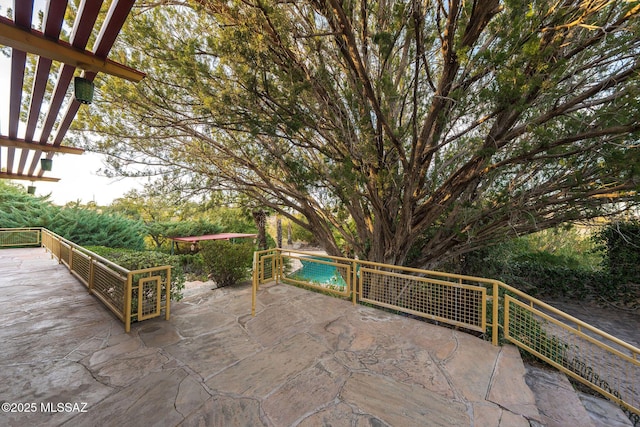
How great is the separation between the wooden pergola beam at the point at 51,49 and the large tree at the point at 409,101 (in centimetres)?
94

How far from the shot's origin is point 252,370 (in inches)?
103

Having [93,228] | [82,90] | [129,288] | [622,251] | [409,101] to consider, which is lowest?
[129,288]

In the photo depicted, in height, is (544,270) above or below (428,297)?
below

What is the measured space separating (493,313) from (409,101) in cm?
411

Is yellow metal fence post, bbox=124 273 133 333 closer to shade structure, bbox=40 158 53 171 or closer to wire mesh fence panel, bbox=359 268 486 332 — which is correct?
wire mesh fence panel, bbox=359 268 486 332

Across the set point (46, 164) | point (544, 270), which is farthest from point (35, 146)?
point (544, 270)

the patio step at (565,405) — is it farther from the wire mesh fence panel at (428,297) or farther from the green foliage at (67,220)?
the green foliage at (67,220)

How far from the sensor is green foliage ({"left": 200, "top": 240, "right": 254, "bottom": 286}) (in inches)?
235

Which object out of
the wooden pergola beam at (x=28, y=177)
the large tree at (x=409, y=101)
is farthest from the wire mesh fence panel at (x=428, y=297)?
the wooden pergola beam at (x=28, y=177)

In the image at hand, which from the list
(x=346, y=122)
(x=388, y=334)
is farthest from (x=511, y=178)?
(x=388, y=334)

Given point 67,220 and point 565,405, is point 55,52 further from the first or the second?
point 67,220

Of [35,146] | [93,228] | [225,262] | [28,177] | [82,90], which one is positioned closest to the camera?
[82,90]

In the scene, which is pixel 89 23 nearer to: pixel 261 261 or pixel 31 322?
pixel 31 322

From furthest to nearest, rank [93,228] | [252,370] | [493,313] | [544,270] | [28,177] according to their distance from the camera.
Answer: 1. [93,228]
2. [544,270]
3. [28,177]
4. [493,313]
5. [252,370]
